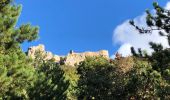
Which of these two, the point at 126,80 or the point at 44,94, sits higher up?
the point at 126,80

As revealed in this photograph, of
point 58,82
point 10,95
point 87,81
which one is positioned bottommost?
point 10,95

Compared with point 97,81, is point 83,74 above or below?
above

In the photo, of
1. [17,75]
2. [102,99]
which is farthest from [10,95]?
[102,99]

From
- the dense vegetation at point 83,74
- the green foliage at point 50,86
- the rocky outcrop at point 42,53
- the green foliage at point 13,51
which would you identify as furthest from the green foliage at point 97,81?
the rocky outcrop at point 42,53

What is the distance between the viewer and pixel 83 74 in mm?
45250

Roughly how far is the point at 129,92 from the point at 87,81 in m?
3.95

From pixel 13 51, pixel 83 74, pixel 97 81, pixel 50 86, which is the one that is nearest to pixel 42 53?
pixel 83 74

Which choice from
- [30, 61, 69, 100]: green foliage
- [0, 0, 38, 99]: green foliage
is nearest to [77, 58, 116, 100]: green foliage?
[30, 61, 69, 100]: green foliage

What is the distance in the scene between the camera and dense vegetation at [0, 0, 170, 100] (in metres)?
24.6

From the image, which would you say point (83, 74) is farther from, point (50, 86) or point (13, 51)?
point (13, 51)

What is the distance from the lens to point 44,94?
32469mm

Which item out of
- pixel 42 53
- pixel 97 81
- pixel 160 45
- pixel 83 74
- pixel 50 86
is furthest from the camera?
pixel 42 53

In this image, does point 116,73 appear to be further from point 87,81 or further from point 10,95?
point 10,95

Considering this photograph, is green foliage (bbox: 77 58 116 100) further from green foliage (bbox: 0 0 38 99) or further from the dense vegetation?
green foliage (bbox: 0 0 38 99)
